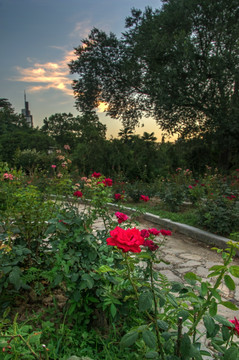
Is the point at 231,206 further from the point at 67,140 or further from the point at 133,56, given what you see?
the point at 67,140

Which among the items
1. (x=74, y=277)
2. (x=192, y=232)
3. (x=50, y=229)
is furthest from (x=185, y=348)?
(x=192, y=232)

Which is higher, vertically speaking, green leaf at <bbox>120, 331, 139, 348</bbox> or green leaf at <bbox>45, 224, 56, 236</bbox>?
green leaf at <bbox>45, 224, 56, 236</bbox>

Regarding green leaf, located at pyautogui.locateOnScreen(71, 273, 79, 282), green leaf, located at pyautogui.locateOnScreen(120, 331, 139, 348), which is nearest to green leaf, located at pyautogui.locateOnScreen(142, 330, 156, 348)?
green leaf, located at pyautogui.locateOnScreen(120, 331, 139, 348)

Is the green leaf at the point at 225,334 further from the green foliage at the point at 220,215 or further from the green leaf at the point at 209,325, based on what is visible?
the green foliage at the point at 220,215

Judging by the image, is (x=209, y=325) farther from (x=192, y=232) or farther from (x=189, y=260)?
(x=192, y=232)

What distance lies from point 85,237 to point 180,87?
39.3 ft

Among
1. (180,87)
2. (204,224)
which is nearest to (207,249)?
(204,224)

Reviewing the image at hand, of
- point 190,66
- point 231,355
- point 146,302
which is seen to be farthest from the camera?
point 190,66

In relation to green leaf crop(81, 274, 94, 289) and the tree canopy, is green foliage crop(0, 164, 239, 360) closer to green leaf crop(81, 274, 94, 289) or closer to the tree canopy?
green leaf crop(81, 274, 94, 289)

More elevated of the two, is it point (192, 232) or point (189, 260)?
point (192, 232)

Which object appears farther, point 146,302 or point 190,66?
point 190,66

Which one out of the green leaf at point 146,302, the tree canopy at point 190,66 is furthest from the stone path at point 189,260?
the tree canopy at point 190,66

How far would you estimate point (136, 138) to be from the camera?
45.9 ft

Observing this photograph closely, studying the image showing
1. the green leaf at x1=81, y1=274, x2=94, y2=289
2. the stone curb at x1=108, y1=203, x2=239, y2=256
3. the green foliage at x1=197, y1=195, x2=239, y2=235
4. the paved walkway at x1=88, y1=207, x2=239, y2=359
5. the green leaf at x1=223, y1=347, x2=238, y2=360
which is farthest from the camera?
the green foliage at x1=197, y1=195, x2=239, y2=235
